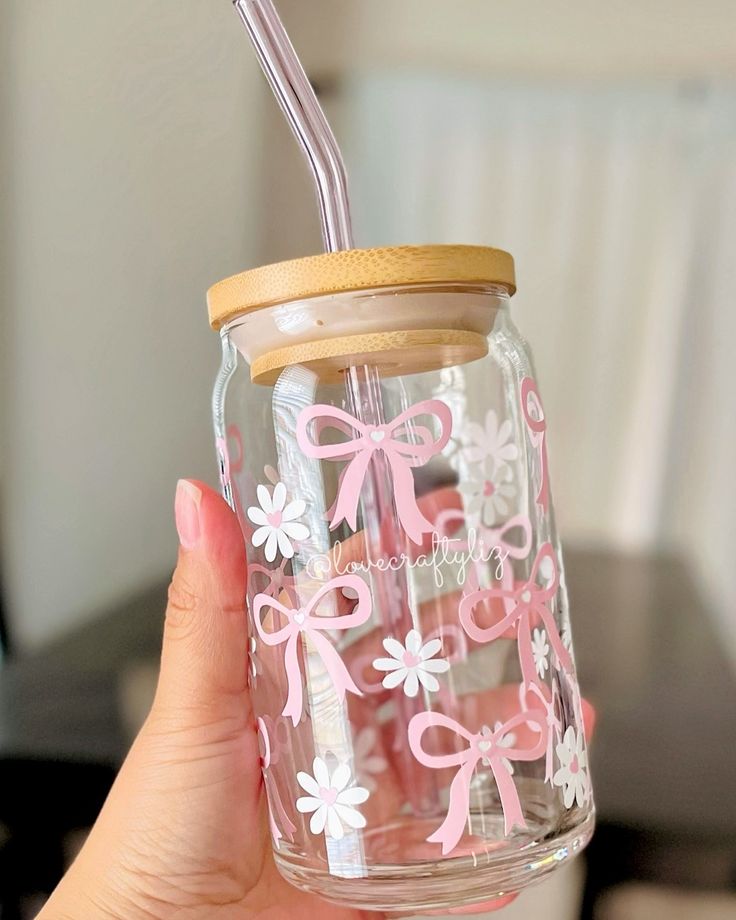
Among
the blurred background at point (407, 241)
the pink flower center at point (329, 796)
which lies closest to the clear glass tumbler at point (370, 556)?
the pink flower center at point (329, 796)

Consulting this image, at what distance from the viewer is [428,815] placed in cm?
50

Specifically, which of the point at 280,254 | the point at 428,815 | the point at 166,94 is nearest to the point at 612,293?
the point at 280,254

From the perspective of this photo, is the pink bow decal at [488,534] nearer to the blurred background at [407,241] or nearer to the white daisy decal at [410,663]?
the white daisy decal at [410,663]

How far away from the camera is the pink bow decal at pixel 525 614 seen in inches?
14.9

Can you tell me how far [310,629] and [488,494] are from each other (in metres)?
0.19

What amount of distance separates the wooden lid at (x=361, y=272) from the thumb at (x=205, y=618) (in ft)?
0.35

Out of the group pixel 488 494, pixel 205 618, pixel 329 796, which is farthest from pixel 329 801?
pixel 488 494

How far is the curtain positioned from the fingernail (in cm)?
48

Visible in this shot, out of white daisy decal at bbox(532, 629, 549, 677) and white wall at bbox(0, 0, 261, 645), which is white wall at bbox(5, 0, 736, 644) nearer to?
white wall at bbox(0, 0, 261, 645)

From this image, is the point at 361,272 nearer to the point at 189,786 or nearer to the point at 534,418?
the point at 534,418

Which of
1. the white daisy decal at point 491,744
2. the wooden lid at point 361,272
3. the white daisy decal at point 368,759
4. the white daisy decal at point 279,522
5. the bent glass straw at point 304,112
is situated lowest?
the white daisy decal at point 368,759

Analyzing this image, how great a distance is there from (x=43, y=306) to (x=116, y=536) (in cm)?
20

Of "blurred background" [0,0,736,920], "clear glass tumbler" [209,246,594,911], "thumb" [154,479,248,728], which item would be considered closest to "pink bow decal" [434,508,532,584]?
"clear glass tumbler" [209,246,594,911]

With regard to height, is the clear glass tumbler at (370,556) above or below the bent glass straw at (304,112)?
below
